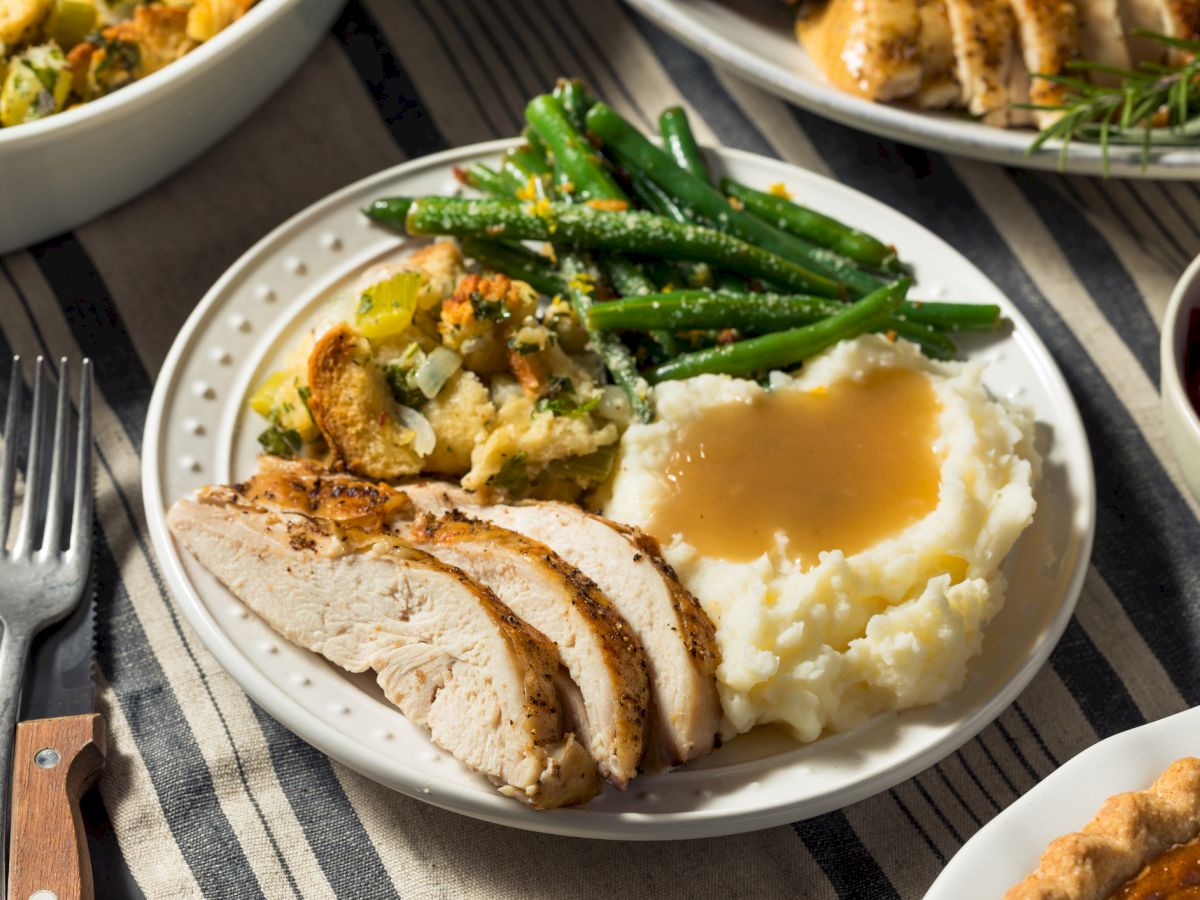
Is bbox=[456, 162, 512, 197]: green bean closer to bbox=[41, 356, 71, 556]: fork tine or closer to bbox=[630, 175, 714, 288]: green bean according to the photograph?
bbox=[630, 175, 714, 288]: green bean

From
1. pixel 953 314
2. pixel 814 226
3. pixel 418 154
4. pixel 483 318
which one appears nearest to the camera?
pixel 483 318

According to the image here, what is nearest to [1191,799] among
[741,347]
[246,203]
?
[741,347]

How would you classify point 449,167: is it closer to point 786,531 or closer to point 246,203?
point 246,203

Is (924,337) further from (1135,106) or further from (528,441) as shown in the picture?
(528,441)

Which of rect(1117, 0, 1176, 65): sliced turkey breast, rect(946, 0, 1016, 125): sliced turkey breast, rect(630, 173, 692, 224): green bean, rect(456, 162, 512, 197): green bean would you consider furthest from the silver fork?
rect(1117, 0, 1176, 65): sliced turkey breast

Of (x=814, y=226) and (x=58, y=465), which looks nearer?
(x=58, y=465)

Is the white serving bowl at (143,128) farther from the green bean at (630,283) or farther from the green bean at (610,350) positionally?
the green bean at (630,283)

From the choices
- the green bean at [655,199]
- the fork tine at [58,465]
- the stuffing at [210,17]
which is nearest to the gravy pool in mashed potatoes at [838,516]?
the green bean at [655,199]

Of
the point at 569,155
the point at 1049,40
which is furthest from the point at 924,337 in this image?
the point at 569,155
